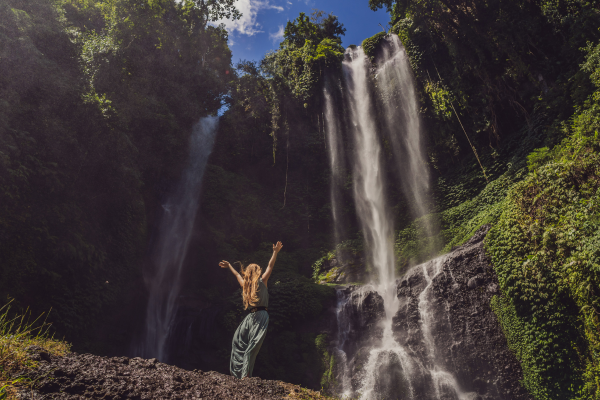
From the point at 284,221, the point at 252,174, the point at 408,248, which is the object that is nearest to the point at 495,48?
the point at 408,248

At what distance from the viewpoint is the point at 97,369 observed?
344 cm

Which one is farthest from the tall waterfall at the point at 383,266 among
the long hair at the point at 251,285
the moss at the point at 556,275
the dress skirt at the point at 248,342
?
the long hair at the point at 251,285

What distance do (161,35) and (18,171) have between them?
12.2m

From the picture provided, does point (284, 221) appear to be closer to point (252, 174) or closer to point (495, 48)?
point (252, 174)

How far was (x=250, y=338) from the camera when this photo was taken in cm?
443

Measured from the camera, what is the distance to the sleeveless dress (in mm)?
4340

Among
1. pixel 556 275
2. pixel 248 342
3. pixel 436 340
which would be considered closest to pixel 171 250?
pixel 436 340

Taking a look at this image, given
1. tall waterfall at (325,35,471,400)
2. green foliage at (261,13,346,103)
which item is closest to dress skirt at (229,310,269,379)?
tall waterfall at (325,35,471,400)

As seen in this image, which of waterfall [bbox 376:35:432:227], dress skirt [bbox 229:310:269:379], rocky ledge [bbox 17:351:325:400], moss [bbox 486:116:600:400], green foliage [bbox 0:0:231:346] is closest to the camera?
rocky ledge [bbox 17:351:325:400]

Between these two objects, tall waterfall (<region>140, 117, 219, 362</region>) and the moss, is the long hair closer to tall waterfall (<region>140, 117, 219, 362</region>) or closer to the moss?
the moss

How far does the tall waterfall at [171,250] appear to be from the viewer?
12.9 meters

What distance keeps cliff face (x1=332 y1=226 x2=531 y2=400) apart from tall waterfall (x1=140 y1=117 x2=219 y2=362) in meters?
7.41

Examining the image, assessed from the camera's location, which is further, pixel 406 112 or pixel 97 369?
pixel 406 112

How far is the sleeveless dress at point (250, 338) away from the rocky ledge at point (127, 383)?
221mm
